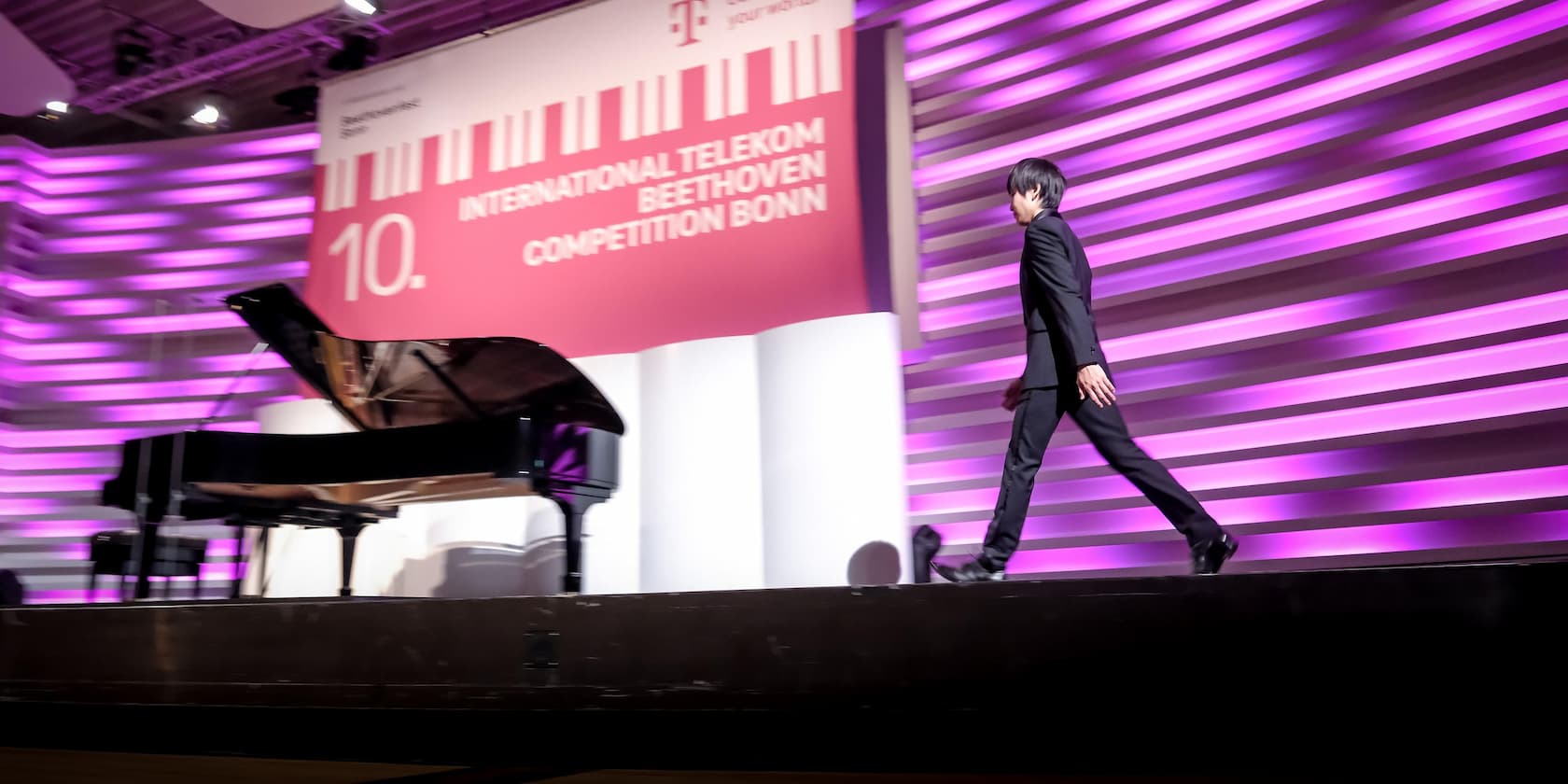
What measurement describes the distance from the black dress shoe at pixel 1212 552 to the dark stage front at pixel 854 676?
849mm

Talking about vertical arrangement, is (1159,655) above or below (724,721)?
above

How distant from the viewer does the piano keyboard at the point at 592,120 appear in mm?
4637

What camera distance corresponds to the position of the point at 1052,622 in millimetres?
1897

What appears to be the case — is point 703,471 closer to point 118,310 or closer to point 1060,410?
point 1060,410

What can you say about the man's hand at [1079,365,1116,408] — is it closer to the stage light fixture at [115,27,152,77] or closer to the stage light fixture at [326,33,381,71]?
the stage light fixture at [326,33,381,71]

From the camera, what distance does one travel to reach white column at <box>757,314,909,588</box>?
3.62m

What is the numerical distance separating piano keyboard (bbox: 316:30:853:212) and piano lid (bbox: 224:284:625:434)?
69.6 inches

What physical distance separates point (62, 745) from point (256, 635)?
0.72 metres

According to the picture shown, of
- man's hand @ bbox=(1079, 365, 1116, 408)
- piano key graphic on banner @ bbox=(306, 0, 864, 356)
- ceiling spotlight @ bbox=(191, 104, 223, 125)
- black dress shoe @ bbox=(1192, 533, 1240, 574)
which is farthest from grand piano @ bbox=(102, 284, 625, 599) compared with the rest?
ceiling spotlight @ bbox=(191, 104, 223, 125)

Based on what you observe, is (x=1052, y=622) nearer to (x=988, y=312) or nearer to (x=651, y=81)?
(x=988, y=312)

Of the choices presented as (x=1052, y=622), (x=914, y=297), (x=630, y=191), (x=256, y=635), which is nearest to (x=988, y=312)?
(x=914, y=297)

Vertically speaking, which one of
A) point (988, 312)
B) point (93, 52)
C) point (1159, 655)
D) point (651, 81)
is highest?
point (93, 52)

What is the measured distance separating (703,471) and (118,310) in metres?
4.56

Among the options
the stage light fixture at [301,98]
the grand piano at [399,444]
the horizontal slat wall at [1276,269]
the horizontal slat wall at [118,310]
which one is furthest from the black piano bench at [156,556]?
the horizontal slat wall at [1276,269]
